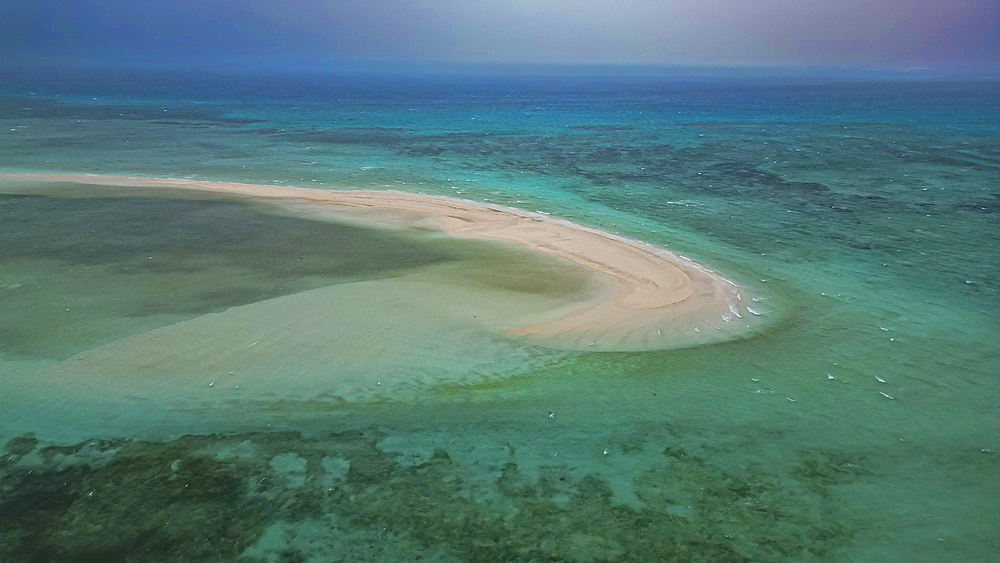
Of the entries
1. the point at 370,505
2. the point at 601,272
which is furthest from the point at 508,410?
the point at 601,272

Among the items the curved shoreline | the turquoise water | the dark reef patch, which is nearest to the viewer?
the dark reef patch

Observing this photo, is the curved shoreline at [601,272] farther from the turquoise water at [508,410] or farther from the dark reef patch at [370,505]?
the dark reef patch at [370,505]

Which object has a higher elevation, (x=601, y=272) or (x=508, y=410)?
(x=601, y=272)

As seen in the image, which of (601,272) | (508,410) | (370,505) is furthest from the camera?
(601,272)

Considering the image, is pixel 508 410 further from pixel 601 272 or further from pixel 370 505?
pixel 601 272

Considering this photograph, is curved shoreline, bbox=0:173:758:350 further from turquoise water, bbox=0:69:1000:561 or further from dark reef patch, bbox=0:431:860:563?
dark reef patch, bbox=0:431:860:563

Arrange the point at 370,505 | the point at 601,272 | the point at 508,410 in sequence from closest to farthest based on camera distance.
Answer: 1. the point at 370,505
2. the point at 508,410
3. the point at 601,272

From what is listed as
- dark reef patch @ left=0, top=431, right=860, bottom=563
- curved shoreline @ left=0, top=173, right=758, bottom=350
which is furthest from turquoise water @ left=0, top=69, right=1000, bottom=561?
curved shoreline @ left=0, top=173, right=758, bottom=350

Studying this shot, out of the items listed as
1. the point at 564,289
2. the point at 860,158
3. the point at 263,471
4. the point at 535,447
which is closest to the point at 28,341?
the point at 263,471

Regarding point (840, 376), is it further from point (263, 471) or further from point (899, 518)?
point (263, 471)
